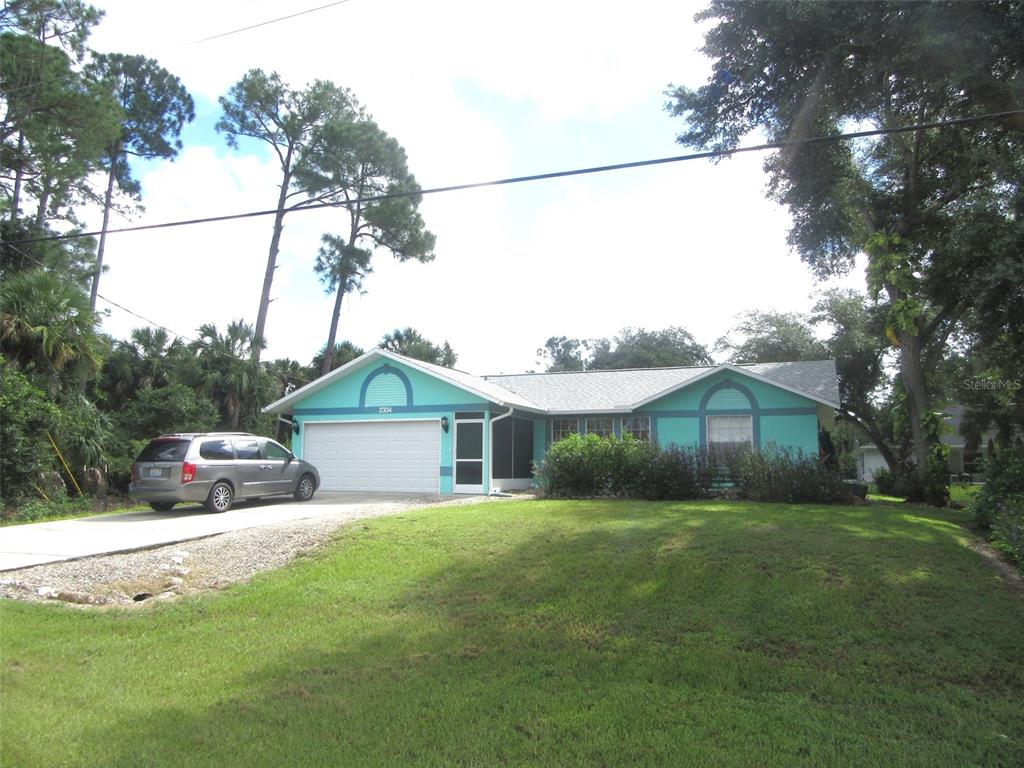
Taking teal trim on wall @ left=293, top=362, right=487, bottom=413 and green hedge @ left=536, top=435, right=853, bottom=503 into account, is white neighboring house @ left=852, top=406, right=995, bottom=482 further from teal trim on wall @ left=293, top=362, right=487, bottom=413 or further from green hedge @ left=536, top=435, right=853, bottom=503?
teal trim on wall @ left=293, top=362, right=487, bottom=413

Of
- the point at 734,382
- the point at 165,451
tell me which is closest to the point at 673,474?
the point at 734,382

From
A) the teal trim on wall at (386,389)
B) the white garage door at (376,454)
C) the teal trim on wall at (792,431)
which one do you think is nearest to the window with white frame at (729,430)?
the teal trim on wall at (792,431)

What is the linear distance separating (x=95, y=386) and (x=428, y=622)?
1954 centimetres

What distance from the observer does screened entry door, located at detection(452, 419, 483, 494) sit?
19.3m

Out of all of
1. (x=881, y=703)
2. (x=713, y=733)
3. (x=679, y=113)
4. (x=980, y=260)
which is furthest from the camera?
(x=679, y=113)

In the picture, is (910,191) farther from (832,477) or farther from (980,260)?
(832,477)

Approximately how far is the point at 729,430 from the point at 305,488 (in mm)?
11941

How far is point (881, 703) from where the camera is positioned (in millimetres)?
4605

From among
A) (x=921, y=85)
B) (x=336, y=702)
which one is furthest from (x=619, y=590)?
A: (x=921, y=85)

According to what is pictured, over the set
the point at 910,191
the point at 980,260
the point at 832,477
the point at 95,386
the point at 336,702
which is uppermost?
the point at 910,191

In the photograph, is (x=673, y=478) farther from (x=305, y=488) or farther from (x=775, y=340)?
(x=775, y=340)

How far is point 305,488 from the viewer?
17547mm

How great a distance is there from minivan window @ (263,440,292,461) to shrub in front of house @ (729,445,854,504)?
10.4 meters

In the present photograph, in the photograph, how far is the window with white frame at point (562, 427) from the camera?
75.2 feet
